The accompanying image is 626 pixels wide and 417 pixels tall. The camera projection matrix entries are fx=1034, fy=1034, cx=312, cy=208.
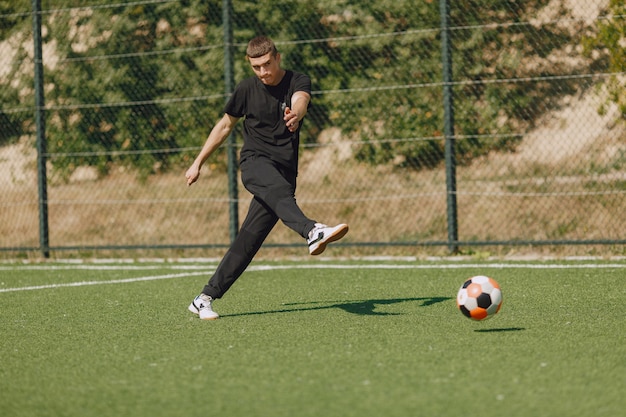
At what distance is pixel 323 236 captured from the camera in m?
6.17

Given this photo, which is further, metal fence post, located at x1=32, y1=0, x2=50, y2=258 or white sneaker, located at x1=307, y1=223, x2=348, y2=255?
metal fence post, located at x1=32, y1=0, x2=50, y2=258

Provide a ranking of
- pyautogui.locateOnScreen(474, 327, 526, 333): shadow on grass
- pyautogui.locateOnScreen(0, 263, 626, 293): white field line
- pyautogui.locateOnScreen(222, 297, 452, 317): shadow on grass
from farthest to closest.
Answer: pyautogui.locateOnScreen(0, 263, 626, 293): white field line
pyautogui.locateOnScreen(222, 297, 452, 317): shadow on grass
pyautogui.locateOnScreen(474, 327, 526, 333): shadow on grass

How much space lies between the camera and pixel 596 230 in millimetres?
12188

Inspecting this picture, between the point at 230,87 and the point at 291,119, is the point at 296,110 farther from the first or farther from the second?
the point at 230,87

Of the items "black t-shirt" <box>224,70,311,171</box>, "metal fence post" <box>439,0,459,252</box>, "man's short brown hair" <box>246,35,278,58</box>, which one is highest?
"metal fence post" <box>439,0,459,252</box>

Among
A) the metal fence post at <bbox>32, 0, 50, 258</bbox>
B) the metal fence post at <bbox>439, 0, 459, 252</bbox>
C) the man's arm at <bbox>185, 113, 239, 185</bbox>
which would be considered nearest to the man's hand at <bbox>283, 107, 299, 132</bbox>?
the man's arm at <bbox>185, 113, 239, 185</bbox>

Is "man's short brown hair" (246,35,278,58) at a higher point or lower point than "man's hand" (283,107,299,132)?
higher

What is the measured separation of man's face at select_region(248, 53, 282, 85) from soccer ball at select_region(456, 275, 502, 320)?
1921 millimetres

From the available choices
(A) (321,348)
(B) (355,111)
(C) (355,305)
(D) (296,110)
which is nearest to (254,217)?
(D) (296,110)

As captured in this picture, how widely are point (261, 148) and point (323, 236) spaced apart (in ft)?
3.62

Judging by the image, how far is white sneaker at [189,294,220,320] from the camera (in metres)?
6.91

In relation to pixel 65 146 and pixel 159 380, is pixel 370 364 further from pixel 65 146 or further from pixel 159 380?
pixel 65 146

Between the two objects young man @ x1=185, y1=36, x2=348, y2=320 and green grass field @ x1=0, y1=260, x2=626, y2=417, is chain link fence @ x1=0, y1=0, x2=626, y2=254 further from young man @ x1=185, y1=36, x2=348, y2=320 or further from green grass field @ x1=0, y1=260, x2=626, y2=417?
young man @ x1=185, y1=36, x2=348, y2=320

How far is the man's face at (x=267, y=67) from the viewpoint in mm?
6770
